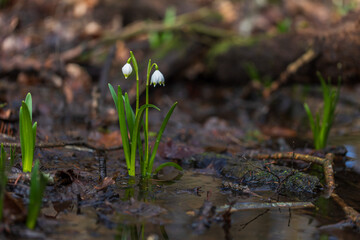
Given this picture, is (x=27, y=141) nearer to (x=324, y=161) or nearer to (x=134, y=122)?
(x=134, y=122)

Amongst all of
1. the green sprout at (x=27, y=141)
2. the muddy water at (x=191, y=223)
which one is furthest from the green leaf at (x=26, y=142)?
the muddy water at (x=191, y=223)

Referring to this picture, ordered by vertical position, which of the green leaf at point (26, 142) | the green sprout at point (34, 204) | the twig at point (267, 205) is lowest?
the twig at point (267, 205)

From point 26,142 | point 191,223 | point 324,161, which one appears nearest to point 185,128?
point 324,161

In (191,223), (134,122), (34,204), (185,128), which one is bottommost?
(191,223)

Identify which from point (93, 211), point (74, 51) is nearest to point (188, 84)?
point (74, 51)

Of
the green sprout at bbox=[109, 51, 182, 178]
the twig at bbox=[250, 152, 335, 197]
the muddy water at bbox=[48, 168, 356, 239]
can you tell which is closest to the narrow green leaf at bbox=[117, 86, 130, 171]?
the green sprout at bbox=[109, 51, 182, 178]

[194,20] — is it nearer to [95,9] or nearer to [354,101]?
[95,9]

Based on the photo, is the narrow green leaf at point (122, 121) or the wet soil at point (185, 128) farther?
the narrow green leaf at point (122, 121)

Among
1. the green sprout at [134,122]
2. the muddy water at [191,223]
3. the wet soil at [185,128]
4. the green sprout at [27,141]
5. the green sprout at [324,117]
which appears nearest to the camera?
the muddy water at [191,223]

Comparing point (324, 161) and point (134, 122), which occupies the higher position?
point (134, 122)

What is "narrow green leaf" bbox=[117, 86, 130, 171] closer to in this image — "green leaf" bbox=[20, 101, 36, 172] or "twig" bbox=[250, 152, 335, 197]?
"green leaf" bbox=[20, 101, 36, 172]

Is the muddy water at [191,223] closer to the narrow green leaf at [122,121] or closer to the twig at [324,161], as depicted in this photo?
the twig at [324,161]
